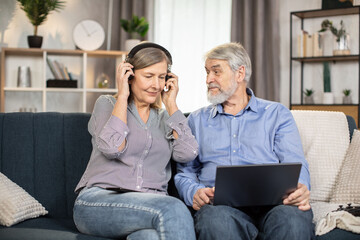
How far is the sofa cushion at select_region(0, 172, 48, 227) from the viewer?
1.95m

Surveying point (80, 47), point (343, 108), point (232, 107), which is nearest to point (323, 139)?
point (232, 107)

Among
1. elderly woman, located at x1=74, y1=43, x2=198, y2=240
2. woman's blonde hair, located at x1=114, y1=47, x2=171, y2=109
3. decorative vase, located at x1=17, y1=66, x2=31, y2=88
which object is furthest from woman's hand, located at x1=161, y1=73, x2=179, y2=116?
decorative vase, located at x1=17, y1=66, x2=31, y2=88

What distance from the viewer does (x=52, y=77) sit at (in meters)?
4.90

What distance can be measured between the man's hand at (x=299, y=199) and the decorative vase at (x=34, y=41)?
3.31 meters

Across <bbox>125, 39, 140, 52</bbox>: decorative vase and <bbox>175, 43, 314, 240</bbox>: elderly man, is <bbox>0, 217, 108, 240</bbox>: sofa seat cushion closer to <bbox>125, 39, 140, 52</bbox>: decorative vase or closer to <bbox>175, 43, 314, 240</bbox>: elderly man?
<bbox>175, 43, 314, 240</bbox>: elderly man

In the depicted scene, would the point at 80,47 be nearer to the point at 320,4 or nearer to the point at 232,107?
the point at 320,4

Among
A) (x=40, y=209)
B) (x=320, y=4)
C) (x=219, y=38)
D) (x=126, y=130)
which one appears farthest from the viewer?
(x=219, y=38)

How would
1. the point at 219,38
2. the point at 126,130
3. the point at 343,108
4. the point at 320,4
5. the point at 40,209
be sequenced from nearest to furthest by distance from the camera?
the point at 126,130 < the point at 40,209 < the point at 343,108 < the point at 320,4 < the point at 219,38

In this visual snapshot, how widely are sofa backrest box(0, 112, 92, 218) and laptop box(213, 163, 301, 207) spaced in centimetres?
78

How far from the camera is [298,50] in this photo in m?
4.44

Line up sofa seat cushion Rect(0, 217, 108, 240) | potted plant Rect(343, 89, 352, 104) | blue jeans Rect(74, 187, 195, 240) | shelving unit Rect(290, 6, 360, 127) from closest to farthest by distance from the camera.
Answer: blue jeans Rect(74, 187, 195, 240) → sofa seat cushion Rect(0, 217, 108, 240) → shelving unit Rect(290, 6, 360, 127) → potted plant Rect(343, 89, 352, 104)

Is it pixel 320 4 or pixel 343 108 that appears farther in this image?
pixel 320 4

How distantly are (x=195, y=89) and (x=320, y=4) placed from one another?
1.42 m

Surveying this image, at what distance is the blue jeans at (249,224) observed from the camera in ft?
5.82
